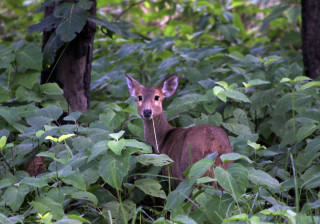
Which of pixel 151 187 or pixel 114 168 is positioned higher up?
pixel 114 168

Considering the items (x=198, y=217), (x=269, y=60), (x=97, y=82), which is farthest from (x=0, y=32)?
→ (x=198, y=217)

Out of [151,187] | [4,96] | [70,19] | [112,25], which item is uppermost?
[70,19]

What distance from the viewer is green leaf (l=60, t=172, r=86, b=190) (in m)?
2.91

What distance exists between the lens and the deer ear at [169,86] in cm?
493

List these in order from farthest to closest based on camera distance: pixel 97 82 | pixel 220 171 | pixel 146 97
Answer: pixel 97 82, pixel 146 97, pixel 220 171

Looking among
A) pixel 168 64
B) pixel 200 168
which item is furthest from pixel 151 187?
pixel 168 64

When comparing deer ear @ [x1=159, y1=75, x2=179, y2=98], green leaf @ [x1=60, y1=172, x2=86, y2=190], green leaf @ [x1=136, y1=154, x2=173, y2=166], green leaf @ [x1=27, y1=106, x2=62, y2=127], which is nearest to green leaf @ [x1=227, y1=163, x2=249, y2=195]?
green leaf @ [x1=136, y1=154, x2=173, y2=166]

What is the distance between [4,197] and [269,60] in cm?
313

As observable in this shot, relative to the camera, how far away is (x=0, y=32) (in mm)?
9711

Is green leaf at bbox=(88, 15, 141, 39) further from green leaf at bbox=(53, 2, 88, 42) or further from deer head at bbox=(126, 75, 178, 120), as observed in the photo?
deer head at bbox=(126, 75, 178, 120)

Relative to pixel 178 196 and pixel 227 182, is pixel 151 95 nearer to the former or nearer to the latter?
pixel 178 196

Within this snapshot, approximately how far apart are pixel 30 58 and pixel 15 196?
2.02 metres

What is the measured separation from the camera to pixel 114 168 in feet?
9.57

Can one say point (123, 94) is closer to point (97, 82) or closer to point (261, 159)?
point (97, 82)
